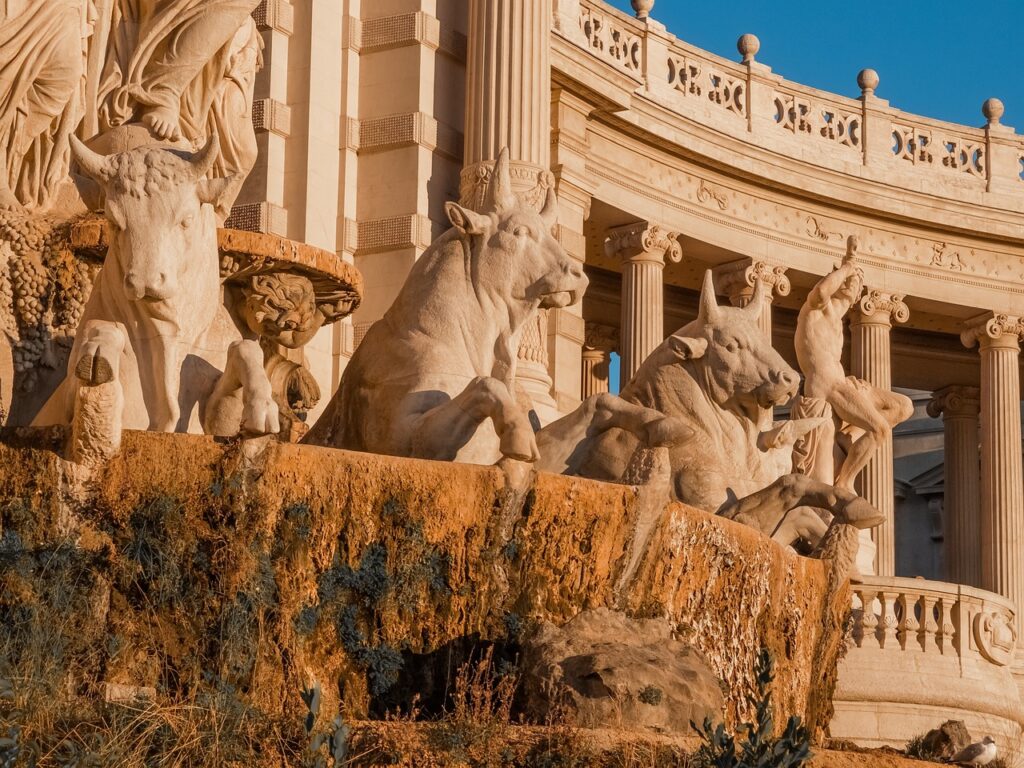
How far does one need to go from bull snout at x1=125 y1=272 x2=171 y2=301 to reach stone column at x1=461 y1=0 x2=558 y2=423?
14383 mm

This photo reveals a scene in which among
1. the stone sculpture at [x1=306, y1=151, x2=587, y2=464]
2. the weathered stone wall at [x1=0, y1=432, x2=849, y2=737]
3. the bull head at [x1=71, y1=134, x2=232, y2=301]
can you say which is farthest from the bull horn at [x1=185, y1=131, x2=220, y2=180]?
the weathered stone wall at [x1=0, y1=432, x2=849, y2=737]

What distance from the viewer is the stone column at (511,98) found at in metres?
28.0

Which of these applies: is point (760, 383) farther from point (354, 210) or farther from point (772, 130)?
point (772, 130)

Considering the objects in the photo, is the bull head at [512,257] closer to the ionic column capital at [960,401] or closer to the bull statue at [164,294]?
the bull statue at [164,294]

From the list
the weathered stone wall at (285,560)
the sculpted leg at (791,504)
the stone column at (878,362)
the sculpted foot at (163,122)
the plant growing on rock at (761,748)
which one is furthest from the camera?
the stone column at (878,362)

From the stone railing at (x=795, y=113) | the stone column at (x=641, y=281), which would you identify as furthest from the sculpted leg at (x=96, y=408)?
the stone column at (x=641, y=281)

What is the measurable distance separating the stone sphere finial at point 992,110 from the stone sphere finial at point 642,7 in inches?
389

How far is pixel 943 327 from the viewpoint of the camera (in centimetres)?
4712

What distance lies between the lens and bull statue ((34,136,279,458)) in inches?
519

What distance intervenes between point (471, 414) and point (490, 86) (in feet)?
52.2

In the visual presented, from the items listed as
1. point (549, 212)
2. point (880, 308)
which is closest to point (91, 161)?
point (549, 212)

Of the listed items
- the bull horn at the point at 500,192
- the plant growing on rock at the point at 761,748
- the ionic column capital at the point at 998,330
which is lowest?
the plant growing on rock at the point at 761,748

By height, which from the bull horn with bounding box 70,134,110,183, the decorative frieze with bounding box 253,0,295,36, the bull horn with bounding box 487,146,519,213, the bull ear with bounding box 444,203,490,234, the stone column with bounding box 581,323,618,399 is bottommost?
the bull ear with bounding box 444,203,490,234

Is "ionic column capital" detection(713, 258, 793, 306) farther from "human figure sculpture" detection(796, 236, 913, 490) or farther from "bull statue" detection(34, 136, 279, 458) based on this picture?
"bull statue" detection(34, 136, 279, 458)
